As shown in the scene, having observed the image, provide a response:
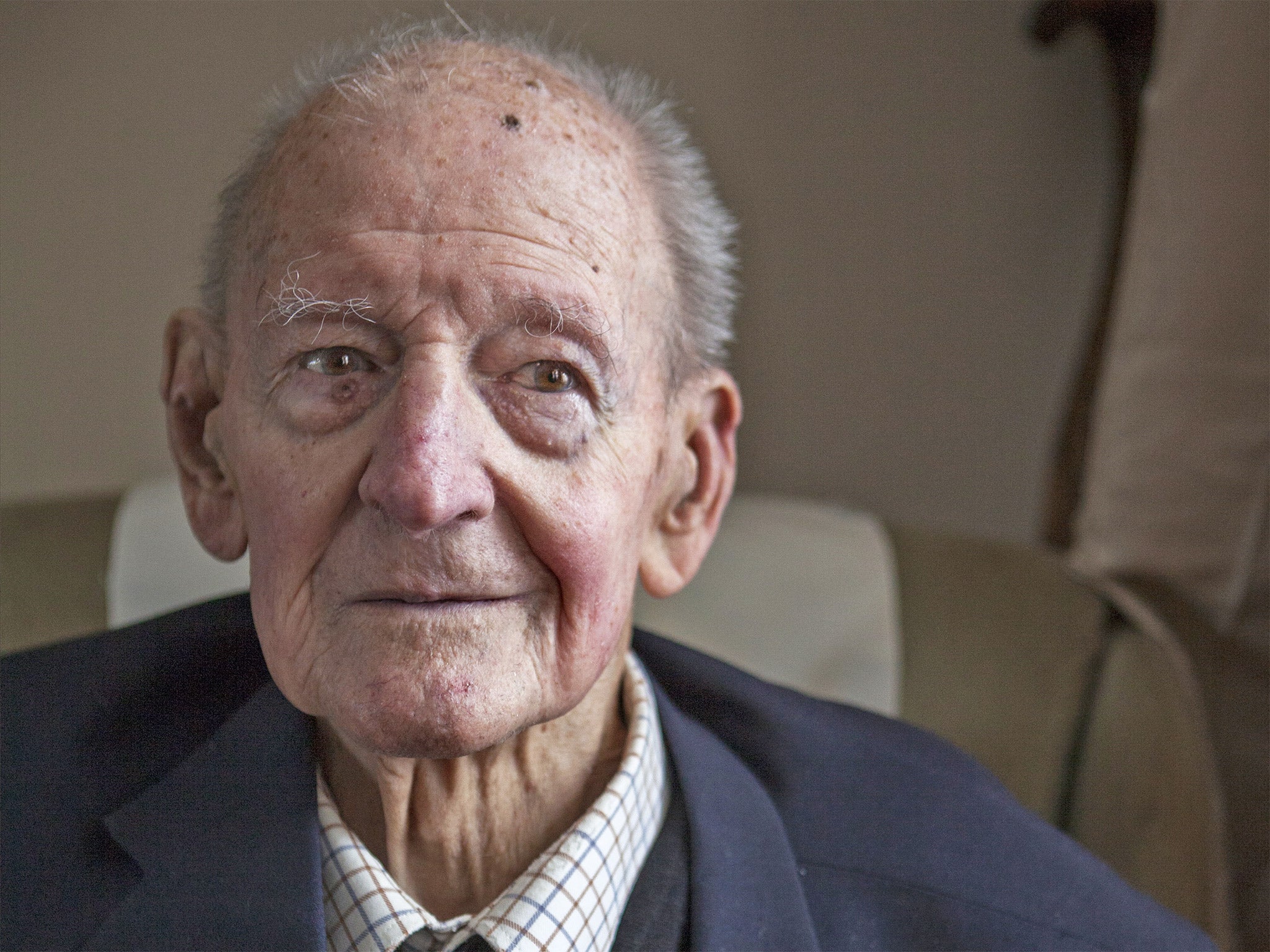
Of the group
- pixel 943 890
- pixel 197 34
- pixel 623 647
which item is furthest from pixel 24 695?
pixel 197 34

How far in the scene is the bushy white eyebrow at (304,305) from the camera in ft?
2.83

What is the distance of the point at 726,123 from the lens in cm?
200

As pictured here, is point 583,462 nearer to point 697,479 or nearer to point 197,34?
point 697,479

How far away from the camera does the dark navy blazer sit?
35.5 inches

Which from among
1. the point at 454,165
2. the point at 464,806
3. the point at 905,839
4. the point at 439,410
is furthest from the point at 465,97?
the point at 905,839

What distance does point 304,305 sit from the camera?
0.88 meters

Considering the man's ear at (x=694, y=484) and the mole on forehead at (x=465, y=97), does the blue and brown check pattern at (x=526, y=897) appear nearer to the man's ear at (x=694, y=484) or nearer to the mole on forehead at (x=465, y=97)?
the man's ear at (x=694, y=484)

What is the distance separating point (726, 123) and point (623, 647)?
125cm

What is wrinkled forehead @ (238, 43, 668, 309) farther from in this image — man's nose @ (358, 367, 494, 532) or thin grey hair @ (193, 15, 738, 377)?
man's nose @ (358, 367, 494, 532)

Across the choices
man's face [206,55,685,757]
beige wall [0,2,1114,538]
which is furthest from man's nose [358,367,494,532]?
beige wall [0,2,1114,538]

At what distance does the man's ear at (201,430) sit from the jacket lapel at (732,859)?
490 millimetres

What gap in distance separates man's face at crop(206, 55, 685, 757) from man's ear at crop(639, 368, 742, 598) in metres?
0.12

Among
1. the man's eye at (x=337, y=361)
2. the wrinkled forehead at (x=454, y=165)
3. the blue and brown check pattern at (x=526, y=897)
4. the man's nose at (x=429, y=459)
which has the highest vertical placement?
the wrinkled forehead at (x=454, y=165)

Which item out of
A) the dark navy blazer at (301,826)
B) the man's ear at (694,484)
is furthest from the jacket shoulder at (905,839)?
the man's ear at (694,484)
